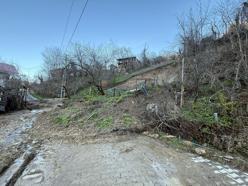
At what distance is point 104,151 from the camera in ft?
18.2

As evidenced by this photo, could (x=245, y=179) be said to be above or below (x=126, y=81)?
below

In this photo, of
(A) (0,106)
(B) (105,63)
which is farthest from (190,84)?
(B) (105,63)

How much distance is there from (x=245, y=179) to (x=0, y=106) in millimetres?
13425

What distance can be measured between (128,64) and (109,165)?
2477 centimetres

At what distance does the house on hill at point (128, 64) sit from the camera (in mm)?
27781

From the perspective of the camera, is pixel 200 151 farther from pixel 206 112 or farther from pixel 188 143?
pixel 206 112

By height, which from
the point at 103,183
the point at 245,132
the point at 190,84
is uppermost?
the point at 190,84

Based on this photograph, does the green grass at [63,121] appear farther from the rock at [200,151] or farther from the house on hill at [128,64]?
the house on hill at [128,64]

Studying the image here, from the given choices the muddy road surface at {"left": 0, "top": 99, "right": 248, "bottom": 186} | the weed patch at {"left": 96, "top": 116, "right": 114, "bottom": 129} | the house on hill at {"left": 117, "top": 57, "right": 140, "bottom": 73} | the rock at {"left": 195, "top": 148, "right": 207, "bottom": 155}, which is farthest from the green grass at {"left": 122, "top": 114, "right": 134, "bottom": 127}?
the house on hill at {"left": 117, "top": 57, "right": 140, "bottom": 73}

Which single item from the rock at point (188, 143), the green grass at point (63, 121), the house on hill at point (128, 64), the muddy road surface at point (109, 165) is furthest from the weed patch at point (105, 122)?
the house on hill at point (128, 64)

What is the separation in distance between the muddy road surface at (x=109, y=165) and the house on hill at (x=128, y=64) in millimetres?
21704

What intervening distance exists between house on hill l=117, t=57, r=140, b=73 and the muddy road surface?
2170 centimetres

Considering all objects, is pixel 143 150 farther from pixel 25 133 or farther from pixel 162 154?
pixel 25 133

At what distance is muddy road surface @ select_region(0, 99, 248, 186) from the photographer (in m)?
3.90
